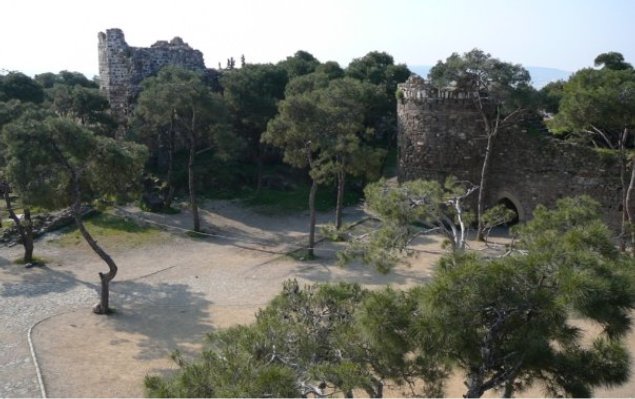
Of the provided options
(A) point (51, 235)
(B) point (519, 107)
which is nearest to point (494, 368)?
(B) point (519, 107)

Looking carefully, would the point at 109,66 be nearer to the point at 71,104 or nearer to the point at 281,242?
the point at 71,104

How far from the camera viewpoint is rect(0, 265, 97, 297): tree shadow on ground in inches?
619

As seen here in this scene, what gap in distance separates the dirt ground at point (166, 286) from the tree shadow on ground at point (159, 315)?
0.02 metres

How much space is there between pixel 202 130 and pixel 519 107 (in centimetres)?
1246

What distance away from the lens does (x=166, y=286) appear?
1638 centimetres

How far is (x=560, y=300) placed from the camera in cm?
576

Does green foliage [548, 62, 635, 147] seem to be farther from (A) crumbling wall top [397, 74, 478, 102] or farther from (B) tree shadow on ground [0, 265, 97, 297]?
(B) tree shadow on ground [0, 265, 97, 297]

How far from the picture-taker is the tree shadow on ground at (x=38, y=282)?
619 inches

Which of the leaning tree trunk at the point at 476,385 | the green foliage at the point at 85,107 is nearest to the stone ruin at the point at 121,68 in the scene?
the green foliage at the point at 85,107

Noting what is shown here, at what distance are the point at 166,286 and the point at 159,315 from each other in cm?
207

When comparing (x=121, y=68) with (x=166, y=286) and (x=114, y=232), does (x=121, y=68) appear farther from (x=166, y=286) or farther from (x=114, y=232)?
(x=166, y=286)

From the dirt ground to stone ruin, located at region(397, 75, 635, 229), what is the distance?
3.41 metres

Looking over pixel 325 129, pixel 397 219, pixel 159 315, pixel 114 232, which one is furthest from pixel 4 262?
pixel 397 219

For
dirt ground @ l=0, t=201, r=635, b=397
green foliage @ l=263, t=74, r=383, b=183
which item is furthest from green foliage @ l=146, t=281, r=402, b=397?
green foliage @ l=263, t=74, r=383, b=183
